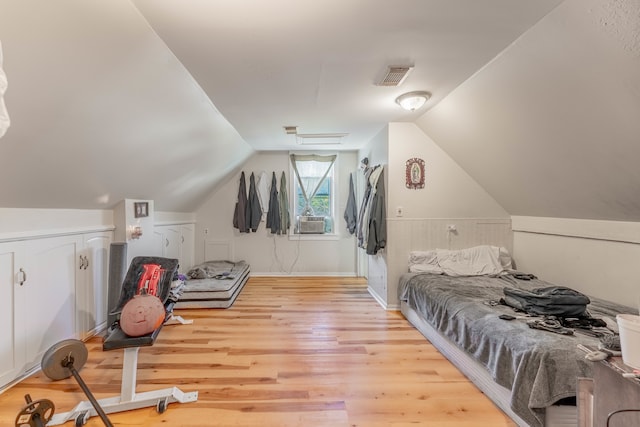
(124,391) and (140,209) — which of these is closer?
(124,391)

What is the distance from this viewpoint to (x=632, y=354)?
0.99 metres

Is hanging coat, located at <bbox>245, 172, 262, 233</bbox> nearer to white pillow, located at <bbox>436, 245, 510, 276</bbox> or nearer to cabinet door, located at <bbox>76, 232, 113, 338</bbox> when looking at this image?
cabinet door, located at <bbox>76, 232, 113, 338</bbox>

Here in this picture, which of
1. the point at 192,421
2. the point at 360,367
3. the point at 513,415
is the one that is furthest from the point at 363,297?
the point at 192,421

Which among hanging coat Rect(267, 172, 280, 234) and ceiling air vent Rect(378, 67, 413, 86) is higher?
ceiling air vent Rect(378, 67, 413, 86)

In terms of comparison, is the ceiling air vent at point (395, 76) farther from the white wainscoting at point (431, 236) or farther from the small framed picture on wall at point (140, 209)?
the small framed picture on wall at point (140, 209)

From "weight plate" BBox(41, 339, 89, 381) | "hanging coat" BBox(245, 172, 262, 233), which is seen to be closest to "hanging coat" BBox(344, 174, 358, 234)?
"hanging coat" BBox(245, 172, 262, 233)

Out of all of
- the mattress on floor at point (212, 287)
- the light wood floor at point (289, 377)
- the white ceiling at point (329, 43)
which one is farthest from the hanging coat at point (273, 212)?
the white ceiling at point (329, 43)

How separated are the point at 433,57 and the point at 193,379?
2.82 meters

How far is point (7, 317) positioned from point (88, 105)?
4.90 feet

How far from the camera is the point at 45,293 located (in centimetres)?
231

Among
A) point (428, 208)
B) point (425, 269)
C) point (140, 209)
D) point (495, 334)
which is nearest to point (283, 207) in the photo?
point (140, 209)

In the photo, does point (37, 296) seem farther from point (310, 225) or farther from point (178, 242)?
point (310, 225)

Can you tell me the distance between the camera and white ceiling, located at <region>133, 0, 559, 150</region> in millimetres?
1604

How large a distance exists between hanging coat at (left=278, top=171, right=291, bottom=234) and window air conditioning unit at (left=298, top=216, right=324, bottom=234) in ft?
0.75
